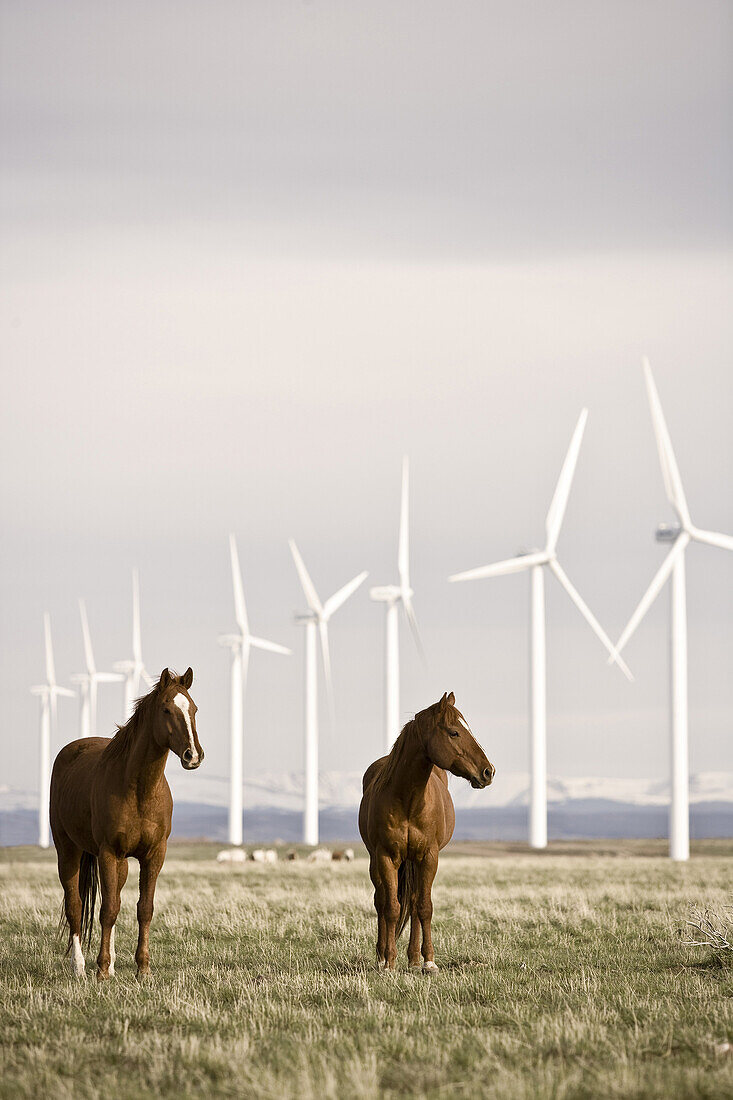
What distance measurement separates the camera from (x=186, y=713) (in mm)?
12039

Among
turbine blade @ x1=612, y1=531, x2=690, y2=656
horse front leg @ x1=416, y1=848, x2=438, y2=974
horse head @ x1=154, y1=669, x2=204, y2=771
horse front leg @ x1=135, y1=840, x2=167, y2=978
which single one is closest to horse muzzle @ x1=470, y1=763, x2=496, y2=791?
horse front leg @ x1=416, y1=848, x2=438, y2=974

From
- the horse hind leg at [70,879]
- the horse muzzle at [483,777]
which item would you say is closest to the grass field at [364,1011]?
the horse hind leg at [70,879]

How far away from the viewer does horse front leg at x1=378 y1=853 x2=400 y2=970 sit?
42.1 ft

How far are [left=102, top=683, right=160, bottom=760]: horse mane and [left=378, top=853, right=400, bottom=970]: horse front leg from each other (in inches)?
99.4

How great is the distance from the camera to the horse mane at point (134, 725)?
12523mm

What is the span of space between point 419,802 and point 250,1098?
5.20m

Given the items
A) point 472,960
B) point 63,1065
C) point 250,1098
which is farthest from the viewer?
point 472,960

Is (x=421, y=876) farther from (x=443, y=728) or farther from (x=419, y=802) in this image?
(x=443, y=728)

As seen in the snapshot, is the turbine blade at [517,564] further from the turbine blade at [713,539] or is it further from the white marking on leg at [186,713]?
the white marking on leg at [186,713]

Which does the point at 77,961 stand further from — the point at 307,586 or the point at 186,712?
the point at 307,586

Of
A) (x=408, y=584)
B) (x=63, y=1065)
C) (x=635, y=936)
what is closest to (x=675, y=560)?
(x=408, y=584)

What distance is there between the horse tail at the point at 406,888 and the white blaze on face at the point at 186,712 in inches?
101

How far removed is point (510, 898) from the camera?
2162cm

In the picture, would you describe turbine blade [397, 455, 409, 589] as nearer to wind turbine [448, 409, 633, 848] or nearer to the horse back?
wind turbine [448, 409, 633, 848]
